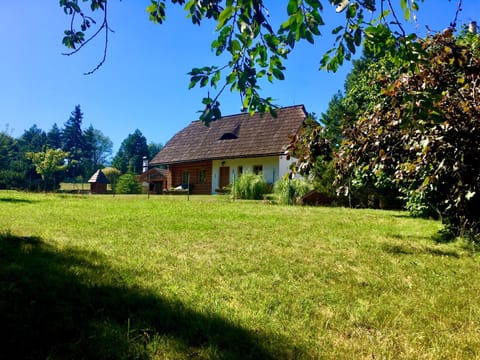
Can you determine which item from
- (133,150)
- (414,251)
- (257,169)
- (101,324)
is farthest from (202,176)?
(133,150)

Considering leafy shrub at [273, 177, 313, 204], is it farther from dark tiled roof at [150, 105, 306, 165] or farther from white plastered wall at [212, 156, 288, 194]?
white plastered wall at [212, 156, 288, 194]

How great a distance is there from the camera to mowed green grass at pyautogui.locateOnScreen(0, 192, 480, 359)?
1.94 m

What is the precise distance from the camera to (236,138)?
2397 centimetres

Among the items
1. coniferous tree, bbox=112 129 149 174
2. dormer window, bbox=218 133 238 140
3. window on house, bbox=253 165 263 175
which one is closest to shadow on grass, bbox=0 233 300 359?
window on house, bbox=253 165 263 175

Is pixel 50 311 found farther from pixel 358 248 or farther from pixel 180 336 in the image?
pixel 358 248

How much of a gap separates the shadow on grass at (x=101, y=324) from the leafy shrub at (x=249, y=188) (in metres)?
13.3

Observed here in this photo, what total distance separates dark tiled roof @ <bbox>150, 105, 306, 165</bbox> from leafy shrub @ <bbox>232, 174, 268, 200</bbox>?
12.8ft

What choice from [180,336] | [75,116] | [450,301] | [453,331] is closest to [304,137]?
[450,301]

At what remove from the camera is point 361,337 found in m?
2.13

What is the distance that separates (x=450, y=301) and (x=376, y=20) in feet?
7.74

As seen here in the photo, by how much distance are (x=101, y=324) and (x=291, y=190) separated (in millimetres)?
12921

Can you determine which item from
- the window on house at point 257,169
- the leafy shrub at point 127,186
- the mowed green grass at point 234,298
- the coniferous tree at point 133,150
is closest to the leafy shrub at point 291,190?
the window on house at point 257,169

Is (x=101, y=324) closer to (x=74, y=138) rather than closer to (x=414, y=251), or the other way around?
(x=414, y=251)

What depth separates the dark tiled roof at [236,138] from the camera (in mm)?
21594
